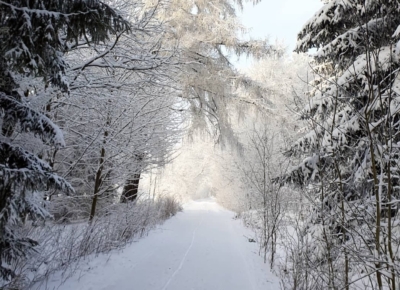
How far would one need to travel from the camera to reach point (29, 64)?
182cm

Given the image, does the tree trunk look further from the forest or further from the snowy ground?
the snowy ground

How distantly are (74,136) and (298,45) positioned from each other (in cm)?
455

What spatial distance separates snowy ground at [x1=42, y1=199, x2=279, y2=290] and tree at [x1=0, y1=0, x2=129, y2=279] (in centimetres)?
183

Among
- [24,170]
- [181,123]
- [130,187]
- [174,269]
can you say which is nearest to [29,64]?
[24,170]

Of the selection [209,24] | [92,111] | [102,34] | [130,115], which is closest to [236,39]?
[209,24]

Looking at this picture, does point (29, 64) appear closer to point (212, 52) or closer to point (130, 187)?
point (130, 187)

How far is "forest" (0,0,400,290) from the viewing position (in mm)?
1995

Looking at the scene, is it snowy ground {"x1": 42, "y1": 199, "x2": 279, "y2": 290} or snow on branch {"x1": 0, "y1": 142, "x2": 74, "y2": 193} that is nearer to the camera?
snow on branch {"x1": 0, "y1": 142, "x2": 74, "y2": 193}

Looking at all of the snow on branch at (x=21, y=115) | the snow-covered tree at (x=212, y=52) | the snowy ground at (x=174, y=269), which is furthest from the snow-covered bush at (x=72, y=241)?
the snow-covered tree at (x=212, y=52)

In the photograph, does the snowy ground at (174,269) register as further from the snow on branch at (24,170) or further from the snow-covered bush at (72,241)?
the snow on branch at (24,170)

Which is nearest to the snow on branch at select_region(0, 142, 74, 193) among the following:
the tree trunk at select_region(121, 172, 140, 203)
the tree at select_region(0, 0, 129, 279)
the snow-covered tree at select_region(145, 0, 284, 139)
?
the tree at select_region(0, 0, 129, 279)

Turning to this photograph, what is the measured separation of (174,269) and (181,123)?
14.1 ft

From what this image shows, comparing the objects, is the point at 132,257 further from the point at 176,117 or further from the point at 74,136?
the point at 176,117

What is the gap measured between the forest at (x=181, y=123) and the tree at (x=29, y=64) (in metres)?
0.01
